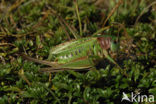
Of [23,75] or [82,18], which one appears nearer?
[23,75]

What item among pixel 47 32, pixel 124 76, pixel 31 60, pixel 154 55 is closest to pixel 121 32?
pixel 154 55

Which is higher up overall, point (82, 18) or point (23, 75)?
point (82, 18)

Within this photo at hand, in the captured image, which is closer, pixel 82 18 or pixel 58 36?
pixel 58 36

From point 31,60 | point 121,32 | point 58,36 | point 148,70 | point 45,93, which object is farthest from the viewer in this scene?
point 121,32

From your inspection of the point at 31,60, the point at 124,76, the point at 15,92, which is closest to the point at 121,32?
the point at 124,76

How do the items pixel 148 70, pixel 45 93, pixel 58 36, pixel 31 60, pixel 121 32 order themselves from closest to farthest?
pixel 45 93 < pixel 31 60 < pixel 148 70 < pixel 58 36 < pixel 121 32

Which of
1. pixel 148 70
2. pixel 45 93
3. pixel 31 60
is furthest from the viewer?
pixel 148 70

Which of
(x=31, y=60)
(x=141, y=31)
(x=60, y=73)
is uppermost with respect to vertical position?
(x=141, y=31)

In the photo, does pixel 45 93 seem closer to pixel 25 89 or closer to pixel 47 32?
pixel 25 89

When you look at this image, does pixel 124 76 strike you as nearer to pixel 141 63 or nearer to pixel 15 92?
pixel 141 63
